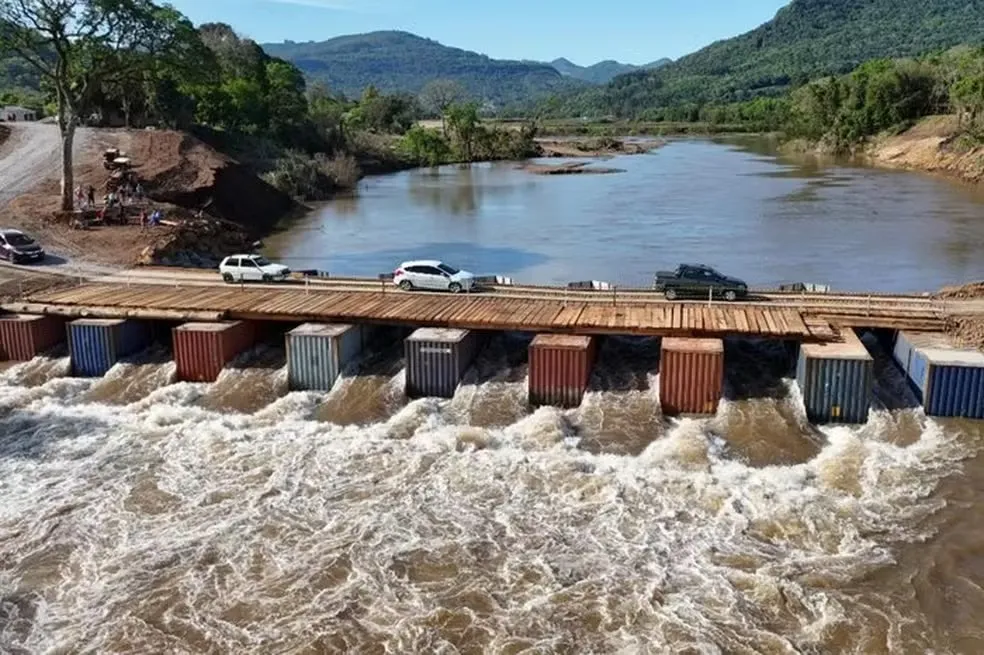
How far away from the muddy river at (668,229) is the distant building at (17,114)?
38870 mm

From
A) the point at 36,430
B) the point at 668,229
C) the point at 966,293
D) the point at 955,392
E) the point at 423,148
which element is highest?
the point at 423,148

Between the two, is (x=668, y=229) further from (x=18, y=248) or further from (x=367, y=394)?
(x=18, y=248)

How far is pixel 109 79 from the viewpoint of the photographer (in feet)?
183

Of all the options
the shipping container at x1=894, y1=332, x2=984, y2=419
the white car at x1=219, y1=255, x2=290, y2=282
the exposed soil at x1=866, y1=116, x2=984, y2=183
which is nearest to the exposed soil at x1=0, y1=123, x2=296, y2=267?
the white car at x1=219, y1=255, x2=290, y2=282

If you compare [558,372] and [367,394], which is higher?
[558,372]

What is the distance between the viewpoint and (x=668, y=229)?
73250 millimetres

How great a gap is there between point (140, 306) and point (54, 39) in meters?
24.0

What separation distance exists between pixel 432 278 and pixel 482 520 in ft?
61.3

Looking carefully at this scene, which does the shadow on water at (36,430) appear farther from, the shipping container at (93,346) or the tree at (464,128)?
the tree at (464,128)

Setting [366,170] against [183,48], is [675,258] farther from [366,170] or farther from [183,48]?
[366,170]

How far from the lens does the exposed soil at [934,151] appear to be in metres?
114

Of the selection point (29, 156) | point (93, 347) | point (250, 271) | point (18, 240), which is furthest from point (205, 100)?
point (93, 347)

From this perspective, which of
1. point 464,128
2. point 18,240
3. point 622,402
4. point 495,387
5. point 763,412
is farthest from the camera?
point 464,128

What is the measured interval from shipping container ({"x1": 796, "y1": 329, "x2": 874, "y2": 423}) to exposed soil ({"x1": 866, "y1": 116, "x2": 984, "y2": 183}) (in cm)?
9119
